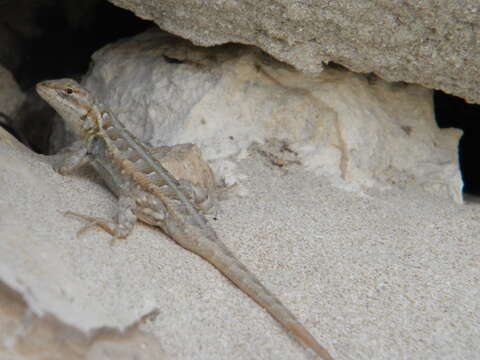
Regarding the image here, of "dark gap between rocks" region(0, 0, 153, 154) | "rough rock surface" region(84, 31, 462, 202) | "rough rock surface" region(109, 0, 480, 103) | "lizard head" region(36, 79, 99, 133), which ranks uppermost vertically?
"rough rock surface" region(109, 0, 480, 103)

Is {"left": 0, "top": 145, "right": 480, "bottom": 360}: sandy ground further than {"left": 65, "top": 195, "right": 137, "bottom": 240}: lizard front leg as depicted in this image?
No

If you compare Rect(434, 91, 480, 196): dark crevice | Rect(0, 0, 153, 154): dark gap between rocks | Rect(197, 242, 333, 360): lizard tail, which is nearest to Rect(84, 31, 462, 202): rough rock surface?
Rect(197, 242, 333, 360): lizard tail

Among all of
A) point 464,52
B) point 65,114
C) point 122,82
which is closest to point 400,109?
point 464,52

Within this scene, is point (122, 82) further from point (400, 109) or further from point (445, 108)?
point (445, 108)


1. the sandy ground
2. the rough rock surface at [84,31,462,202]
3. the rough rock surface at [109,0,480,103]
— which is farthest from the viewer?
the rough rock surface at [84,31,462,202]

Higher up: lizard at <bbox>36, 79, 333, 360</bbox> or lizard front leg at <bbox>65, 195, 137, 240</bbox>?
lizard at <bbox>36, 79, 333, 360</bbox>

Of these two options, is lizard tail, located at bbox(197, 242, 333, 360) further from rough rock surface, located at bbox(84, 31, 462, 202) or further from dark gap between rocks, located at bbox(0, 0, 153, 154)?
dark gap between rocks, located at bbox(0, 0, 153, 154)

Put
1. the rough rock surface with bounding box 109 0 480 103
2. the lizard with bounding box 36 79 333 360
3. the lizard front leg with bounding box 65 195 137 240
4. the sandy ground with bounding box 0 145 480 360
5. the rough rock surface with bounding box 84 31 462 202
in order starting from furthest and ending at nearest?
1. the rough rock surface with bounding box 84 31 462 202
2. the rough rock surface with bounding box 109 0 480 103
3. the lizard front leg with bounding box 65 195 137 240
4. the lizard with bounding box 36 79 333 360
5. the sandy ground with bounding box 0 145 480 360

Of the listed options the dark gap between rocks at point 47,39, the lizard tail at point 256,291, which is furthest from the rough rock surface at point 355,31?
the dark gap between rocks at point 47,39
